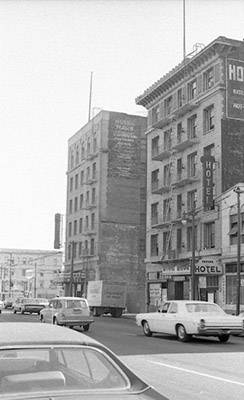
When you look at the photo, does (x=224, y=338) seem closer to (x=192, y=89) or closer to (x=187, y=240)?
(x=187, y=240)

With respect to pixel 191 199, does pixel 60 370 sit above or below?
below

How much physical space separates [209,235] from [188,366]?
104 feet

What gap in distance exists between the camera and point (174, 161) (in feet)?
162

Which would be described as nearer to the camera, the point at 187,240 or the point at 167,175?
the point at 187,240

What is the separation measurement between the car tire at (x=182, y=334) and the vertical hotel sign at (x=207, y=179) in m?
23.4

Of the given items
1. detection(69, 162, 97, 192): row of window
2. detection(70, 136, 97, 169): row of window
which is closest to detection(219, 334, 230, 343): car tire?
detection(69, 162, 97, 192): row of window

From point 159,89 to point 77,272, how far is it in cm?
2509

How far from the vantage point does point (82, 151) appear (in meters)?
70.6

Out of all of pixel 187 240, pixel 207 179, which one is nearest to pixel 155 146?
pixel 187 240

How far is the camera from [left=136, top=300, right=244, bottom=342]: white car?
1845 cm

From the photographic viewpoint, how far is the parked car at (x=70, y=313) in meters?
24.0

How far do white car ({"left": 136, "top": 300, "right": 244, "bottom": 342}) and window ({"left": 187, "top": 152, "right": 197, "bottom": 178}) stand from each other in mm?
26624

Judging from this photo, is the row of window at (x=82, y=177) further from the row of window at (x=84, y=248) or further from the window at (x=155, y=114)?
the window at (x=155, y=114)

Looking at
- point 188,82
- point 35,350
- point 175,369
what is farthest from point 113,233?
point 35,350
